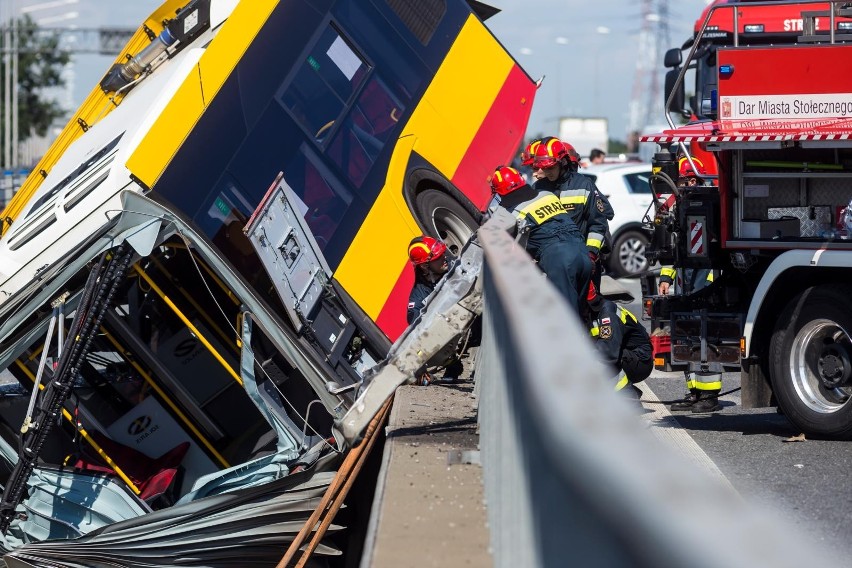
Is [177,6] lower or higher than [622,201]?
higher

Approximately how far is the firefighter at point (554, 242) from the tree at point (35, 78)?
58.1 m

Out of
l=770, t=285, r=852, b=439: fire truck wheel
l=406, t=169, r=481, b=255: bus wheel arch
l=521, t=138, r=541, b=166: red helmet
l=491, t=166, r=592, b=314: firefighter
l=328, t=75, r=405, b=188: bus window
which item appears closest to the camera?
l=491, t=166, r=592, b=314: firefighter

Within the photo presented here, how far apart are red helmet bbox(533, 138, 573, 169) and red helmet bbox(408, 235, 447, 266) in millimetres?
1579

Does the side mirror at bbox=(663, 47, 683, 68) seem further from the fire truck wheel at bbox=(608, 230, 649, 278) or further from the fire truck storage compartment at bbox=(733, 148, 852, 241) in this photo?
the fire truck wheel at bbox=(608, 230, 649, 278)

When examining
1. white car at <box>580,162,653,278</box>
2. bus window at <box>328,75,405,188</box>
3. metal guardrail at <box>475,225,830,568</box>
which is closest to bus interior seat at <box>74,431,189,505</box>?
bus window at <box>328,75,405,188</box>

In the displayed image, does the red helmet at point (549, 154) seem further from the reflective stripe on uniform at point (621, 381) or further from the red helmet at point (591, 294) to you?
the reflective stripe on uniform at point (621, 381)

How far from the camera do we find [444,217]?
1030 centimetres

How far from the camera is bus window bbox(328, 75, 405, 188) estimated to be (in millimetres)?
8977

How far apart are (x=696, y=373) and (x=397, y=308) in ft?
7.43

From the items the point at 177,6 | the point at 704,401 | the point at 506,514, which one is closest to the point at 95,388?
the point at 177,6

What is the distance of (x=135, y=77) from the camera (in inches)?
372

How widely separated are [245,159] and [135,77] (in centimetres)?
225

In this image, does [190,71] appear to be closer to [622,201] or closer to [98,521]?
[98,521]

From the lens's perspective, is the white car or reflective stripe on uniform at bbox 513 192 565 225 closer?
reflective stripe on uniform at bbox 513 192 565 225
